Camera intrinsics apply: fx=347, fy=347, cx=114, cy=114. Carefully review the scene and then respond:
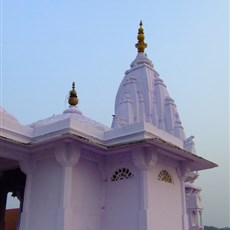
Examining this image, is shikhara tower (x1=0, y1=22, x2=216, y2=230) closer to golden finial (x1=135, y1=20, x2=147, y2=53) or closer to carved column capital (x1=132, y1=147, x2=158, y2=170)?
carved column capital (x1=132, y1=147, x2=158, y2=170)

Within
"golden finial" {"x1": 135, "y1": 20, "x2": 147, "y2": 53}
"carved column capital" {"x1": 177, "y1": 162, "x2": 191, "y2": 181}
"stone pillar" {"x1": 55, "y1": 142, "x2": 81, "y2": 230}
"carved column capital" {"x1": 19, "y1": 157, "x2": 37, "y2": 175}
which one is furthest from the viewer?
"golden finial" {"x1": 135, "y1": 20, "x2": 147, "y2": 53}

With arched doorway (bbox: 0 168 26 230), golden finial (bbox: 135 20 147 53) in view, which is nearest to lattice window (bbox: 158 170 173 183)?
arched doorway (bbox: 0 168 26 230)

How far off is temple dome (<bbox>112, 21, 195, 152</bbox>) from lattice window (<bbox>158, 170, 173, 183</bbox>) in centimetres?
885

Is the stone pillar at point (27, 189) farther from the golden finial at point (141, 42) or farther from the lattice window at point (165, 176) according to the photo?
the golden finial at point (141, 42)

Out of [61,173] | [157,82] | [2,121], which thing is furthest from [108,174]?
[157,82]

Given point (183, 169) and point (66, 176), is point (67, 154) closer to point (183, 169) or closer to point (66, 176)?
point (66, 176)

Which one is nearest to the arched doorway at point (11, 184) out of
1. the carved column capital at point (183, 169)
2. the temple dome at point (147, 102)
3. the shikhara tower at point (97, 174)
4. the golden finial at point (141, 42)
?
the shikhara tower at point (97, 174)

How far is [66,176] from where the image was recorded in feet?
34.6

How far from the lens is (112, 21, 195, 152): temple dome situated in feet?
71.3

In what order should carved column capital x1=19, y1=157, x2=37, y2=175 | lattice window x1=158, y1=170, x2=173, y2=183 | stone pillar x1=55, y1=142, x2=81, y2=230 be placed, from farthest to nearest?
lattice window x1=158, y1=170, x2=173, y2=183, carved column capital x1=19, y1=157, x2=37, y2=175, stone pillar x1=55, y1=142, x2=81, y2=230

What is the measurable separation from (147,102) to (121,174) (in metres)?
11.5

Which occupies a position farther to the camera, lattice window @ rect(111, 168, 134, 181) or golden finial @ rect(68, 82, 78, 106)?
golden finial @ rect(68, 82, 78, 106)

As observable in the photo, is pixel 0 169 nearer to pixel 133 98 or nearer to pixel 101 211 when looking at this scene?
pixel 101 211

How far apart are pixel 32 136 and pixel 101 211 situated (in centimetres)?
351
